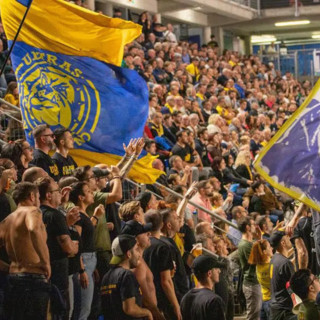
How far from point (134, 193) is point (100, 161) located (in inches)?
78.8

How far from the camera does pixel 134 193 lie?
11977mm

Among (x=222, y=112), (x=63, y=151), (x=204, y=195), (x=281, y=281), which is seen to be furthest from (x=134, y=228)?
(x=222, y=112)

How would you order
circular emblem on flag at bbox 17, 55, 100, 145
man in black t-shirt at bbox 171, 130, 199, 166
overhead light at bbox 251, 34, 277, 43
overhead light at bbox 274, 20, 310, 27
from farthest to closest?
1. overhead light at bbox 251, 34, 277, 43
2. overhead light at bbox 274, 20, 310, 27
3. man in black t-shirt at bbox 171, 130, 199, 166
4. circular emblem on flag at bbox 17, 55, 100, 145

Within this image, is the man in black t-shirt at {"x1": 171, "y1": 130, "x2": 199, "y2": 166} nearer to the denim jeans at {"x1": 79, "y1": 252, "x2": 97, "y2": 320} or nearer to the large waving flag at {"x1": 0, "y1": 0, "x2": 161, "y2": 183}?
the large waving flag at {"x1": 0, "y1": 0, "x2": 161, "y2": 183}

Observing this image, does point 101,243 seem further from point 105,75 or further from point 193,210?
point 193,210

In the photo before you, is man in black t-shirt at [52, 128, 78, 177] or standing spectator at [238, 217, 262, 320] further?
standing spectator at [238, 217, 262, 320]

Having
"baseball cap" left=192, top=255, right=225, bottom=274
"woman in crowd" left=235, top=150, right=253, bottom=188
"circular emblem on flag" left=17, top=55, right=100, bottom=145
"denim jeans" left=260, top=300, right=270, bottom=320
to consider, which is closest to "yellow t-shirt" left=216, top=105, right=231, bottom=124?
"woman in crowd" left=235, top=150, right=253, bottom=188

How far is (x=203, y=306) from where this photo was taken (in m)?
7.16

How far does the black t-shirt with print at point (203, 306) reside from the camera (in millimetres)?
7133

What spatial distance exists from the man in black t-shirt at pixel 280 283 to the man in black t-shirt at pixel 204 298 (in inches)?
84.8

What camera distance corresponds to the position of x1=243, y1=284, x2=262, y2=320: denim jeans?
10758 millimetres

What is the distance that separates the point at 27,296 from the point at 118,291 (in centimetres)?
73

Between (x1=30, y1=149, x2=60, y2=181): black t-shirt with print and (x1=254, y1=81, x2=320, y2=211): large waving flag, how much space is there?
3.04m

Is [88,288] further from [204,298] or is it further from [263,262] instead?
[263,262]
